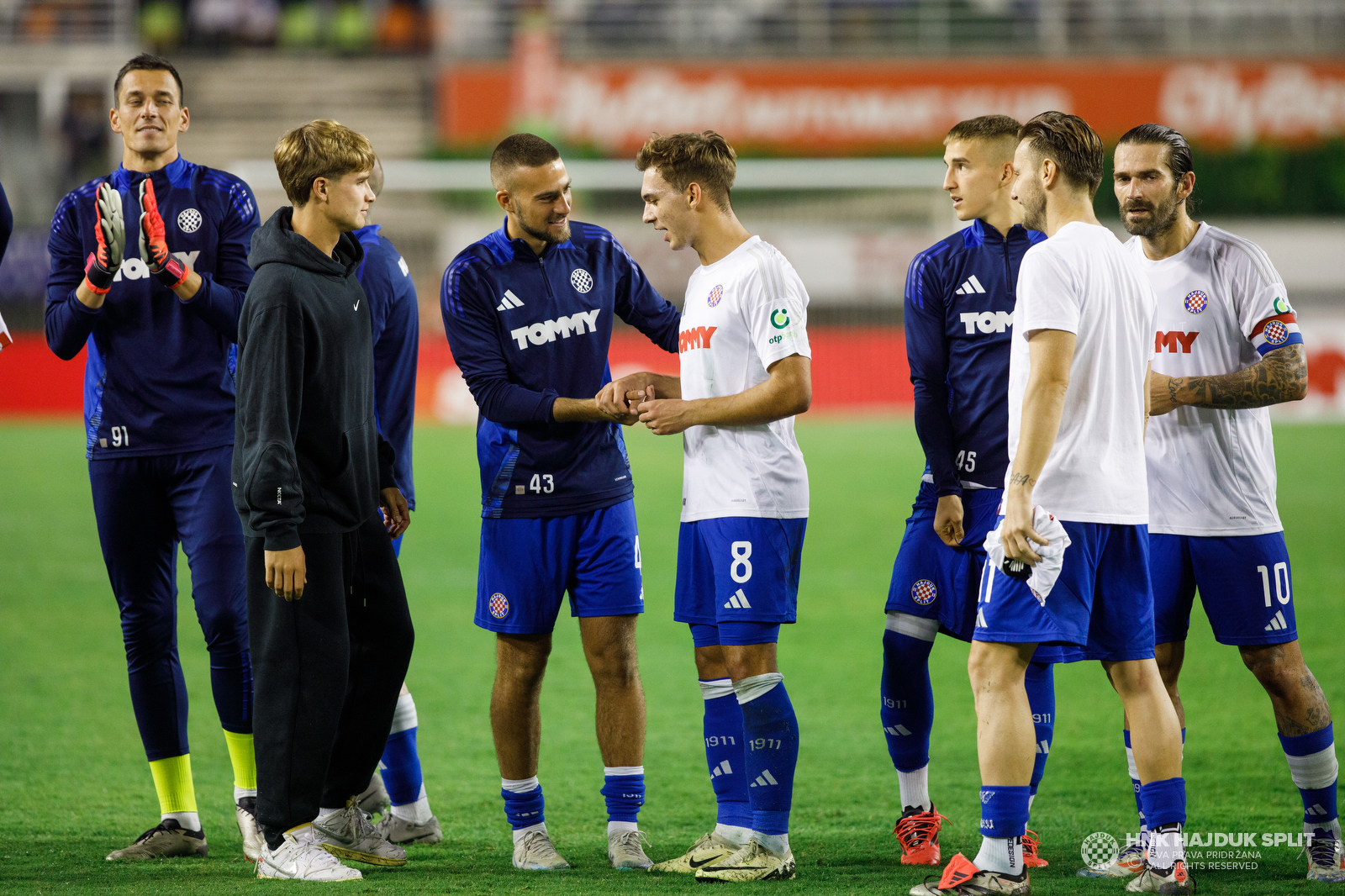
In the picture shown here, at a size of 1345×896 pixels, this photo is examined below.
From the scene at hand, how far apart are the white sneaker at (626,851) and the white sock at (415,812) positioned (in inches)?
30.5

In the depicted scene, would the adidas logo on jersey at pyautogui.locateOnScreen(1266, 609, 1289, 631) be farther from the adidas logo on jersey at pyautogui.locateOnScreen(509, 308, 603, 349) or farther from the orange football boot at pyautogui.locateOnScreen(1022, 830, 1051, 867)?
the adidas logo on jersey at pyautogui.locateOnScreen(509, 308, 603, 349)

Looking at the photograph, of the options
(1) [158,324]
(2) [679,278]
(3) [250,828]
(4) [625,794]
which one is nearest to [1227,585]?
(4) [625,794]

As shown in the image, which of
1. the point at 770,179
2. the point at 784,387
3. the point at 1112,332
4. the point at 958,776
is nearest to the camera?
the point at 1112,332

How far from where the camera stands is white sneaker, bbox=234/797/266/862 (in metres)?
4.45

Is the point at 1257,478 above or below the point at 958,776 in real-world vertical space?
above

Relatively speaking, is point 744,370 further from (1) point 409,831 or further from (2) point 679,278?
(2) point 679,278

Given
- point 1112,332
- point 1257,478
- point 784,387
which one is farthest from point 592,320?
point 1257,478

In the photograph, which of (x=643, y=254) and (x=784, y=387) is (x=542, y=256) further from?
(x=643, y=254)

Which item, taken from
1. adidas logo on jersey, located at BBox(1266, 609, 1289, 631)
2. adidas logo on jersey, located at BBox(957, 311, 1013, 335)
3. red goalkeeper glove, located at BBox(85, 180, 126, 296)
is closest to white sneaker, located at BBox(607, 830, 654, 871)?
adidas logo on jersey, located at BBox(957, 311, 1013, 335)

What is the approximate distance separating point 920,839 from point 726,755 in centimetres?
72

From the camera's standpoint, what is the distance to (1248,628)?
4426 millimetres

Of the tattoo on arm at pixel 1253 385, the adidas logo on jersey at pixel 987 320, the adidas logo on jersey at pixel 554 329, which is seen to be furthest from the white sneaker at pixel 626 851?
the tattoo on arm at pixel 1253 385

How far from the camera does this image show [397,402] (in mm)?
5145

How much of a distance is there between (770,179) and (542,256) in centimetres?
1834
